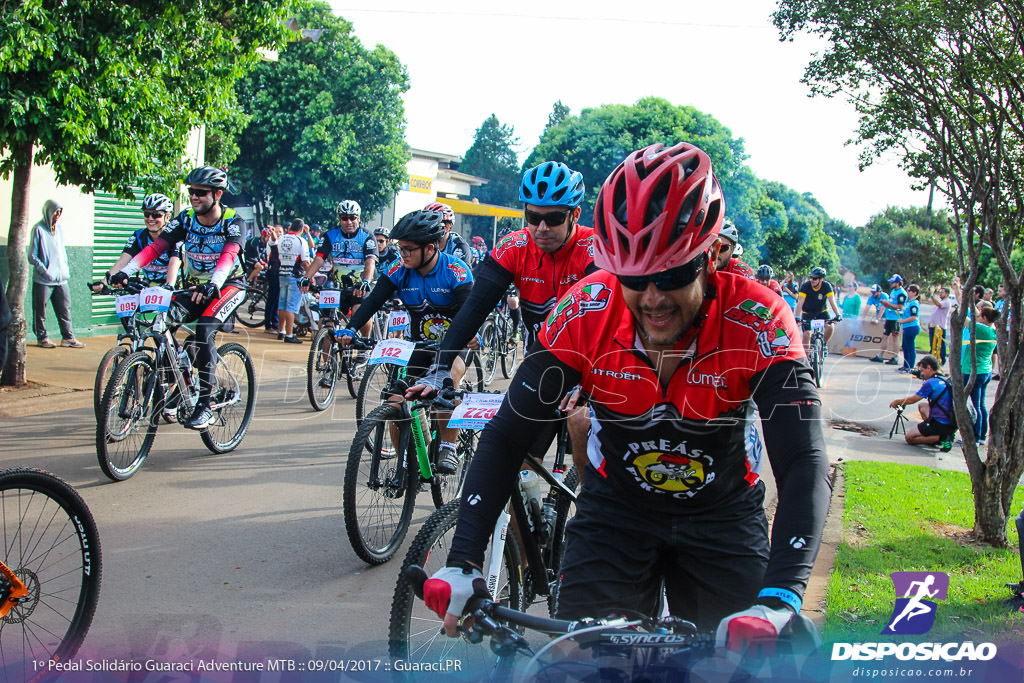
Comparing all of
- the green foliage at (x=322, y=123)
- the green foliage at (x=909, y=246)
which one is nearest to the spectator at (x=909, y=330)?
the green foliage at (x=909, y=246)

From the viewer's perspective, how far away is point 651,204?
6.76 feet

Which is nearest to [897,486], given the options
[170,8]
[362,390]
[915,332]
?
[362,390]

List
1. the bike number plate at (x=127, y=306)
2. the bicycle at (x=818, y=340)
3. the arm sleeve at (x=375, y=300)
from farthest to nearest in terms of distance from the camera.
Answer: the bicycle at (x=818, y=340)
the bike number plate at (x=127, y=306)
the arm sleeve at (x=375, y=300)

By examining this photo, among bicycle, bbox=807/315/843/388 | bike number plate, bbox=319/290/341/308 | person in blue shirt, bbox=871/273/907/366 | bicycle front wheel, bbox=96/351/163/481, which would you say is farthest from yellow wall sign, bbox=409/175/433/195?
bicycle front wheel, bbox=96/351/163/481

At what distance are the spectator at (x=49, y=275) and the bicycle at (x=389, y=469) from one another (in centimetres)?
873

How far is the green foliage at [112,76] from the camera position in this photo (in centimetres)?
798

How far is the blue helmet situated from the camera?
4.68 meters

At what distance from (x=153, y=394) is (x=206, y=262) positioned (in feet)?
5.05

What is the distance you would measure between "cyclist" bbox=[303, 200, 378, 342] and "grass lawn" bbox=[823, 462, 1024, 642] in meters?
6.52

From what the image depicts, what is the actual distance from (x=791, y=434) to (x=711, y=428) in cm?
24

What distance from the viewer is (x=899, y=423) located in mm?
12156

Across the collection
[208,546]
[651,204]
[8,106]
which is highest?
[8,106]

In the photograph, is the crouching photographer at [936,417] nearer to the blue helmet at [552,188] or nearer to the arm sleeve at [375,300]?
the arm sleeve at [375,300]

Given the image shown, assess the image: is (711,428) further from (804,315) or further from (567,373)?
(804,315)
